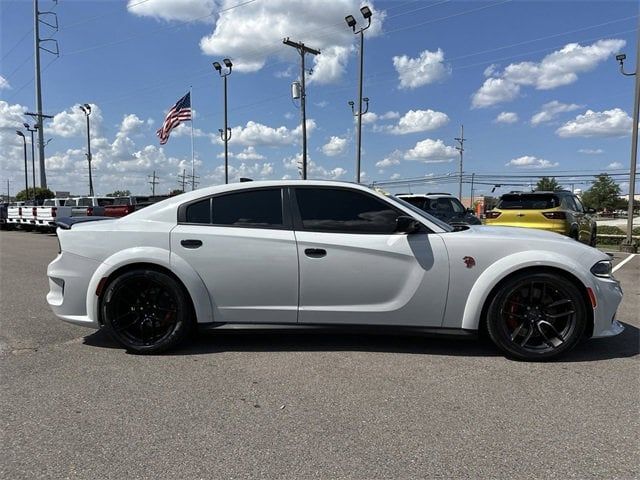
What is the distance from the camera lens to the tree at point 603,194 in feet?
270

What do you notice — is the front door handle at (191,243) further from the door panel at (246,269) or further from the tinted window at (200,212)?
the tinted window at (200,212)

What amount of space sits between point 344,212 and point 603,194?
90676mm

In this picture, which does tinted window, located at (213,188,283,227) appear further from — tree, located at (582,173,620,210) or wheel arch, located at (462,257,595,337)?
tree, located at (582,173,620,210)

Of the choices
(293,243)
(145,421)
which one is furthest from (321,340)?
(145,421)

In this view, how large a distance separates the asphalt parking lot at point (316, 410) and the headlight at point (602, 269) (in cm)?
72

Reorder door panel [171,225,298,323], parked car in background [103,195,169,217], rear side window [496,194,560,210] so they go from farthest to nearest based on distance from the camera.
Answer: parked car in background [103,195,169,217] → rear side window [496,194,560,210] → door panel [171,225,298,323]

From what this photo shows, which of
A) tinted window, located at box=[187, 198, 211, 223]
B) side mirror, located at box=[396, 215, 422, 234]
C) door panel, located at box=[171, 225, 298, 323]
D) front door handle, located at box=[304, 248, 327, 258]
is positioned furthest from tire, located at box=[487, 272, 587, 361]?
tinted window, located at box=[187, 198, 211, 223]

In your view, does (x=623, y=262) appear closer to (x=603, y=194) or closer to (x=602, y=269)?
(x=602, y=269)

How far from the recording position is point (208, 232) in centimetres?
446

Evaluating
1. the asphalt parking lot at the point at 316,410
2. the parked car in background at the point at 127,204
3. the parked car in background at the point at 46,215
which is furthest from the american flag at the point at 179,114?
the asphalt parking lot at the point at 316,410

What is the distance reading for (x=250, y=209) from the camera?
179 inches

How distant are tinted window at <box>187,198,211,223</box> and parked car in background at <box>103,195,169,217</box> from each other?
16.9 m

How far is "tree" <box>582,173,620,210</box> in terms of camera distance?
8225 centimetres

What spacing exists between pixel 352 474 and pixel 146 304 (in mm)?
2663
